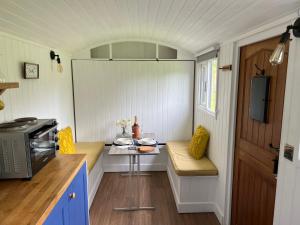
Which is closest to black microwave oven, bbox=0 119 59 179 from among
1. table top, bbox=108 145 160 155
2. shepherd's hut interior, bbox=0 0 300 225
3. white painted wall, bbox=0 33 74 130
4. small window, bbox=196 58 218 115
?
shepherd's hut interior, bbox=0 0 300 225

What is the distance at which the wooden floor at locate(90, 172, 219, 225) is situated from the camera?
279 cm

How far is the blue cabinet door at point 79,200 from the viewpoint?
1760mm

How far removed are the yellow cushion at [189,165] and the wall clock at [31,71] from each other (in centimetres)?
197

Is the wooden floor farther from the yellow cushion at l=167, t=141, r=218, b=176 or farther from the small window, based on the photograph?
the small window

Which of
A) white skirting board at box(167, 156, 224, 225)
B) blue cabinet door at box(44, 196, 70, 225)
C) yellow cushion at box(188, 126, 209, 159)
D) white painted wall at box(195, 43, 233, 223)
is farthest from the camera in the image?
yellow cushion at box(188, 126, 209, 159)

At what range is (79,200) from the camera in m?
1.98

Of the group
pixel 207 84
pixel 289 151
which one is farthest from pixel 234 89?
pixel 207 84

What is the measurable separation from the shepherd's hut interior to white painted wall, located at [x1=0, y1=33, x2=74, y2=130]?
0.05 ft

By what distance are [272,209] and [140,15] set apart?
7.12 ft

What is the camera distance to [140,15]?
2439 millimetres

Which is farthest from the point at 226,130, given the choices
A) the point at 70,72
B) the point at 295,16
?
the point at 70,72

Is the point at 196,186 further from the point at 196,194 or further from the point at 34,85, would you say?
the point at 34,85

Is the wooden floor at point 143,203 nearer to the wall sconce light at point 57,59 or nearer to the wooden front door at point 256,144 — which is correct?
the wooden front door at point 256,144

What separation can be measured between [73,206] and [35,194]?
19.3 inches
